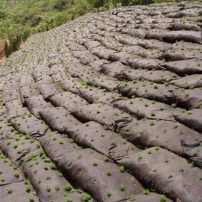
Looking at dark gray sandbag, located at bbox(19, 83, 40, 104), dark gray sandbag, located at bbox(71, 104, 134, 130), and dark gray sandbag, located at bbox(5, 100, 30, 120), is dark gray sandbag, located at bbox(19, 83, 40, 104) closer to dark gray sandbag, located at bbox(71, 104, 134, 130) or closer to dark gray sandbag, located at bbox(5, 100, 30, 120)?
dark gray sandbag, located at bbox(5, 100, 30, 120)

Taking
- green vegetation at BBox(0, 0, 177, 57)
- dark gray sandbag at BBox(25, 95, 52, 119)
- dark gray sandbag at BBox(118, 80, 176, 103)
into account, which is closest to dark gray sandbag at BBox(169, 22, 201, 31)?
dark gray sandbag at BBox(118, 80, 176, 103)

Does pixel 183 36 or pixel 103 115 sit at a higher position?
pixel 183 36

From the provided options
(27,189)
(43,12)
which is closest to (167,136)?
(27,189)

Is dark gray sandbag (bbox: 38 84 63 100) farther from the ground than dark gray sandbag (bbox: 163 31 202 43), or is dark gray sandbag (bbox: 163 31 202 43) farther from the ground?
dark gray sandbag (bbox: 163 31 202 43)

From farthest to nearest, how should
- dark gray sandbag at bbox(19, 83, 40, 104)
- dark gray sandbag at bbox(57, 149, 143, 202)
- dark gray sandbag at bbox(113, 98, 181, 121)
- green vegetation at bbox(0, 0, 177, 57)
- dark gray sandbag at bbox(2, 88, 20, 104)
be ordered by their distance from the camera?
green vegetation at bbox(0, 0, 177, 57), dark gray sandbag at bbox(2, 88, 20, 104), dark gray sandbag at bbox(19, 83, 40, 104), dark gray sandbag at bbox(113, 98, 181, 121), dark gray sandbag at bbox(57, 149, 143, 202)

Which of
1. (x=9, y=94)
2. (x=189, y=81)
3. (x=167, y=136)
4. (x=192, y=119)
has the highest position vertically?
(x=189, y=81)

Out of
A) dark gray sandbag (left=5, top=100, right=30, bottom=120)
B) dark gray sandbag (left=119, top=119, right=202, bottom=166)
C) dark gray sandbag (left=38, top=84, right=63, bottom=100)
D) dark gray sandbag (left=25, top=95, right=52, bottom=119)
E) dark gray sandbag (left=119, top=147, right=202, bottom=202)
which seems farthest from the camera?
dark gray sandbag (left=38, top=84, right=63, bottom=100)

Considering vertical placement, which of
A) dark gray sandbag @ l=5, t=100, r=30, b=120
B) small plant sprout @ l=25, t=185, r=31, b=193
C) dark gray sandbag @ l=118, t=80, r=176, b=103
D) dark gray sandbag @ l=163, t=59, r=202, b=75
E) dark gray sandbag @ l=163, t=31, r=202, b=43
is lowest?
small plant sprout @ l=25, t=185, r=31, b=193

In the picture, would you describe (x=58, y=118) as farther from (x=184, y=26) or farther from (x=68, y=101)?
(x=184, y=26)

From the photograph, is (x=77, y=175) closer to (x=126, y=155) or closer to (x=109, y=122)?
(x=126, y=155)

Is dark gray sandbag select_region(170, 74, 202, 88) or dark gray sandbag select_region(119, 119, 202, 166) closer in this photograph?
dark gray sandbag select_region(119, 119, 202, 166)
